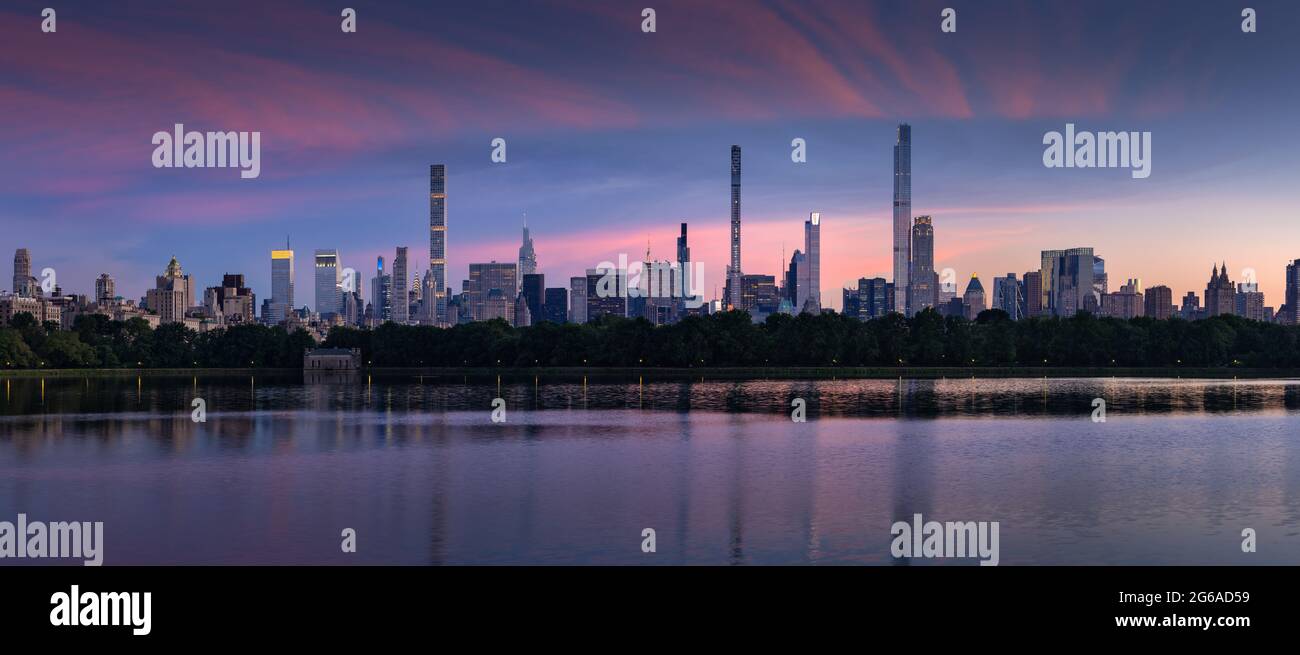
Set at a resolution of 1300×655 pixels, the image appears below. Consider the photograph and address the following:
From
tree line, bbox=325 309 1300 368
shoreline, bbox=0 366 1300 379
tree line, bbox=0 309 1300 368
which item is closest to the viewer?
shoreline, bbox=0 366 1300 379

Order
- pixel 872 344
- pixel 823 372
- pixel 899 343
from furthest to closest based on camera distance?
pixel 872 344, pixel 899 343, pixel 823 372

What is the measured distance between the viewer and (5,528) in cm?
3189

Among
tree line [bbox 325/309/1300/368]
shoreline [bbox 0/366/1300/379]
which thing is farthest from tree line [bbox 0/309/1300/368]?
shoreline [bbox 0/366/1300/379]

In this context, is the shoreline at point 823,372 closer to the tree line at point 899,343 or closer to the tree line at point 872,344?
the tree line at point 872,344

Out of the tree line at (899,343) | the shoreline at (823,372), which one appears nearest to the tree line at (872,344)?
the tree line at (899,343)

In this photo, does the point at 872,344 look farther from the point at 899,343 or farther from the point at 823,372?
the point at 823,372

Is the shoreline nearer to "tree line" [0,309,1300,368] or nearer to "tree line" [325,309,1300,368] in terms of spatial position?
"tree line" [0,309,1300,368]

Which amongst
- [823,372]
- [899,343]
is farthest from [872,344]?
[823,372]

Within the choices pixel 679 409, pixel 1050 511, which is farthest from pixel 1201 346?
pixel 1050 511

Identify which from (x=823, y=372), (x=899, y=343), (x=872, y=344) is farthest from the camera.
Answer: (x=872, y=344)

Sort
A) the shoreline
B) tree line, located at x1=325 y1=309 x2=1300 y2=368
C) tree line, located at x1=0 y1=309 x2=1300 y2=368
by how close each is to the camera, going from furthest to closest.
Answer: tree line, located at x1=325 y1=309 x2=1300 y2=368 < tree line, located at x1=0 y1=309 x2=1300 y2=368 < the shoreline

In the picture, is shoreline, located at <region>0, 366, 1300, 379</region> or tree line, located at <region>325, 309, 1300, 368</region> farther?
tree line, located at <region>325, 309, 1300, 368</region>
